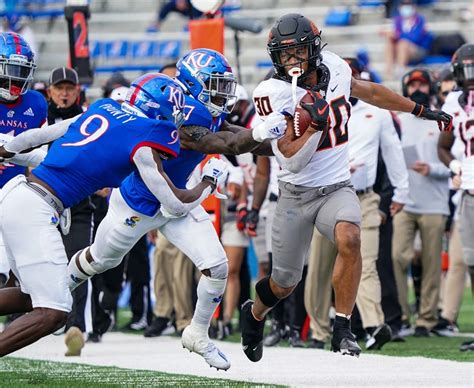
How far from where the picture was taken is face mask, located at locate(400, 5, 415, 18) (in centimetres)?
1753

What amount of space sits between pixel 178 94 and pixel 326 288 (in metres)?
3.02

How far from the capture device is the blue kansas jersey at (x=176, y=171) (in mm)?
7207

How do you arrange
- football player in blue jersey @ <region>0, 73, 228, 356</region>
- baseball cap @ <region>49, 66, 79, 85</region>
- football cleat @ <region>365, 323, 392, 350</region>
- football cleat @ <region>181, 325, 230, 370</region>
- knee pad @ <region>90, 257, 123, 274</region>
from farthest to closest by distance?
baseball cap @ <region>49, 66, 79, 85</region> < football cleat @ <region>365, 323, 392, 350</region> < knee pad @ <region>90, 257, 123, 274</region> < football cleat @ <region>181, 325, 230, 370</region> < football player in blue jersey @ <region>0, 73, 228, 356</region>

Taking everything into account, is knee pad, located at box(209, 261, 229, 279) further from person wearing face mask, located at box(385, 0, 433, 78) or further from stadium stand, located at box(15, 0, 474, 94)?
stadium stand, located at box(15, 0, 474, 94)

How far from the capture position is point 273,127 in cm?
662

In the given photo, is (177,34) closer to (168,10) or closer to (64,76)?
(168,10)

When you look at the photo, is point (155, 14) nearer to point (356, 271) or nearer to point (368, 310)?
point (368, 310)

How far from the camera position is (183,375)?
719 centimetres

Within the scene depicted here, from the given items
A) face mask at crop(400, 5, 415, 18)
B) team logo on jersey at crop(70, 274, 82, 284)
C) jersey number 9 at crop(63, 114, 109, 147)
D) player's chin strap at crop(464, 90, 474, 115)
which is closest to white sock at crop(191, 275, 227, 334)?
team logo on jersey at crop(70, 274, 82, 284)

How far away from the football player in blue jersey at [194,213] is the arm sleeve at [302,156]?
0.20 metres

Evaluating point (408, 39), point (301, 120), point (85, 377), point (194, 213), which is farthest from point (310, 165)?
point (408, 39)

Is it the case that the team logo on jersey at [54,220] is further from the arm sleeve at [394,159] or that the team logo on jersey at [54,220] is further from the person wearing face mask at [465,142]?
the arm sleeve at [394,159]

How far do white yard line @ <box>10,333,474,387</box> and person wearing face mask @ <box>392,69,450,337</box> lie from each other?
166cm

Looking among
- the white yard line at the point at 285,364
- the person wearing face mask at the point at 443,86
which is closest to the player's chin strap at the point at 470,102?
the person wearing face mask at the point at 443,86
